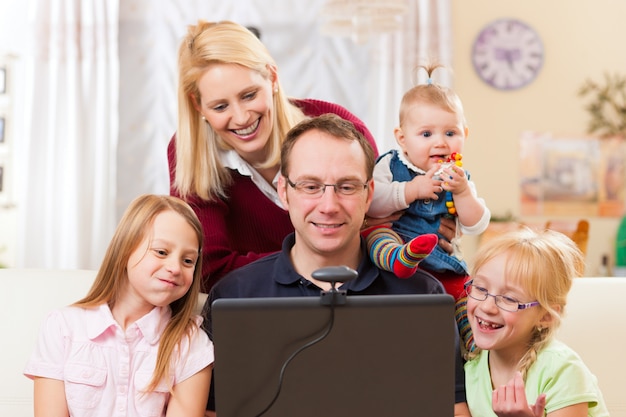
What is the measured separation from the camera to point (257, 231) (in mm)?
2475

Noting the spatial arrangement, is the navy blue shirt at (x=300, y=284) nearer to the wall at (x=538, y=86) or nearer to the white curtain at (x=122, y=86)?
the white curtain at (x=122, y=86)

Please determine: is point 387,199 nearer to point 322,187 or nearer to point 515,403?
point 322,187

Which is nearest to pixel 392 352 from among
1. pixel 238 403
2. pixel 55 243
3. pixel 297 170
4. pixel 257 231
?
pixel 238 403

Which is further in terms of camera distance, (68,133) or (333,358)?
(68,133)

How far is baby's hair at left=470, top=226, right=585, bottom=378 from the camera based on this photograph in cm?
178

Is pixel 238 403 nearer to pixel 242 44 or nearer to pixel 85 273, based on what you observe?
pixel 85 273

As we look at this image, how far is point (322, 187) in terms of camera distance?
1.79 m

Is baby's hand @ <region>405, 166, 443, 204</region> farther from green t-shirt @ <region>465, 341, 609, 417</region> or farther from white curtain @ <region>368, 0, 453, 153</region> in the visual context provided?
white curtain @ <region>368, 0, 453, 153</region>

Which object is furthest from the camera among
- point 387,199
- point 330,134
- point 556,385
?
point 387,199

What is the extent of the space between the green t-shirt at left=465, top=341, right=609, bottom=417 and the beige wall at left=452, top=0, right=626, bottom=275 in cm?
391

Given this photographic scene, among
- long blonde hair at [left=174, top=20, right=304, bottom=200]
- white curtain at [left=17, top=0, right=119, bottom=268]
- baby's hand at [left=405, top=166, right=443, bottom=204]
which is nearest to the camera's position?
baby's hand at [left=405, top=166, right=443, bottom=204]

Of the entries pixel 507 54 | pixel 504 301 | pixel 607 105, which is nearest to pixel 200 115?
pixel 504 301

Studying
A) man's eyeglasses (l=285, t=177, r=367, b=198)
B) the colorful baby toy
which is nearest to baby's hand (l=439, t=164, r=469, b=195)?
the colorful baby toy

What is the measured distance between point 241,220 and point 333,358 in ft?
4.03
